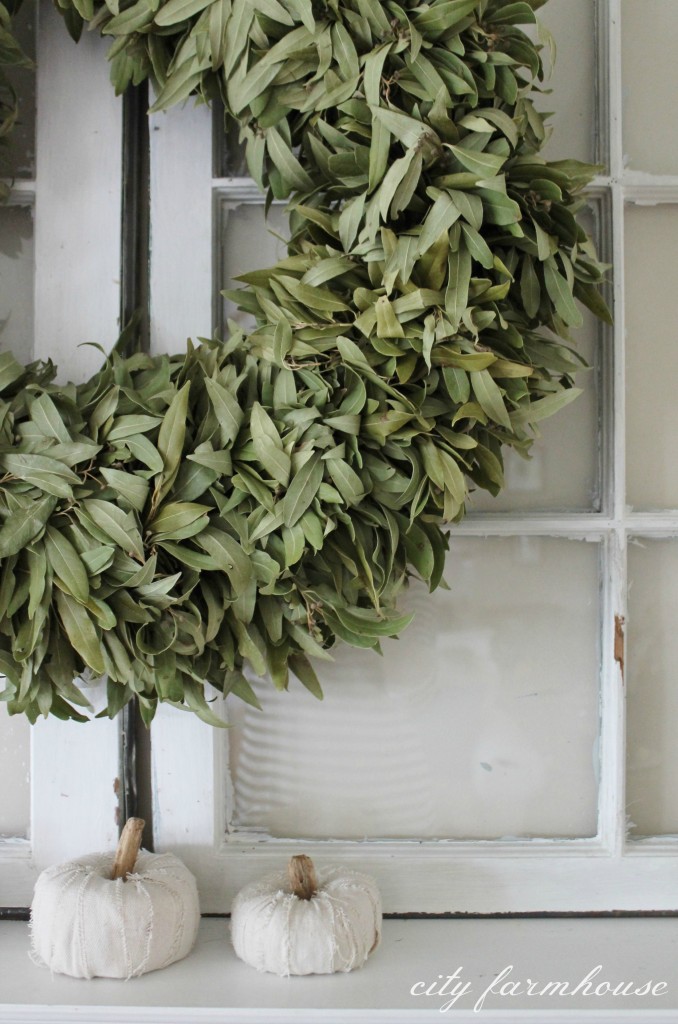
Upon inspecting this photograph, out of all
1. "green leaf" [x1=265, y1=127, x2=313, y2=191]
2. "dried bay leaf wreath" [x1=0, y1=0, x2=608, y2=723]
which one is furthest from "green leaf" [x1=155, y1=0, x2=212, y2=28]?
"green leaf" [x1=265, y1=127, x2=313, y2=191]

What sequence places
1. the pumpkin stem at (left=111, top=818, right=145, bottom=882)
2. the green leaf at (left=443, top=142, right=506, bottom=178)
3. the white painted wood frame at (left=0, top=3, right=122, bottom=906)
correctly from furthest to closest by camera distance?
1. the white painted wood frame at (left=0, top=3, right=122, bottom=906)
2. the pumpkin stem at (left=111, top=818, right=145, bottom=882)
3. the green leaf at (left=443, top=142, right=506, bottom=178)

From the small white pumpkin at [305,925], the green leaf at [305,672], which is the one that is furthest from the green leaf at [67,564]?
the small white pumpkin at [305,925]

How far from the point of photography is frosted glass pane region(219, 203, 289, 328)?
921 mm

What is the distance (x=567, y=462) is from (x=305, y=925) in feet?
1.87

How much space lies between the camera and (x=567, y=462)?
93 cm

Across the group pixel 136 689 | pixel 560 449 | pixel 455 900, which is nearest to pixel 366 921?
pixel 455 900

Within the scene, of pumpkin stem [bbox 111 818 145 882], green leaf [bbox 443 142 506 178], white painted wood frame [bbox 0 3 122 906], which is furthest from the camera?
white painted wood frame [bbox 0 3 122 906]

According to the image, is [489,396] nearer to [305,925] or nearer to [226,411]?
[226,411]

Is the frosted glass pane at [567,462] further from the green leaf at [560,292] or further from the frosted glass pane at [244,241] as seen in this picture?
the frosted glass pane at [244,241]

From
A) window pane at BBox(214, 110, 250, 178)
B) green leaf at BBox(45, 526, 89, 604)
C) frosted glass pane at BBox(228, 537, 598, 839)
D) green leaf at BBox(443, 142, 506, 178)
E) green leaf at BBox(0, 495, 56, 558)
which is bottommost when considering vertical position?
frosted glass pane at BBox(228, 537, 598, 839)

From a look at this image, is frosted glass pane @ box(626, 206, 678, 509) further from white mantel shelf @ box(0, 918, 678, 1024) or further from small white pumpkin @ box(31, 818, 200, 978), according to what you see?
small white pumpkin @ box(31, 818, 200, 978)

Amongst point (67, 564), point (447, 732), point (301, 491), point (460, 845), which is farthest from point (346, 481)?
point (460, 845)

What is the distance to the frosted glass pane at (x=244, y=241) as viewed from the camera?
0.92 m

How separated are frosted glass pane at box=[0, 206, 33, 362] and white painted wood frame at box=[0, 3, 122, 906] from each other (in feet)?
0.13
